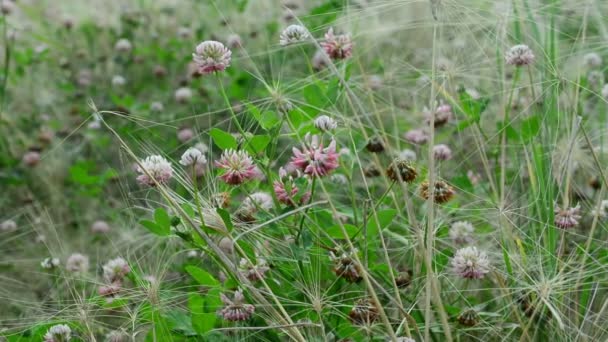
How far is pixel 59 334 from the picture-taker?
51.9 inches

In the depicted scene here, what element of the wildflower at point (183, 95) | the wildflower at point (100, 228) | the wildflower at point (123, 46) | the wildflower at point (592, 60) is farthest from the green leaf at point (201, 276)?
the wildflower at point (123, 46)

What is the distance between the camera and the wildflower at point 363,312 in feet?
4.06

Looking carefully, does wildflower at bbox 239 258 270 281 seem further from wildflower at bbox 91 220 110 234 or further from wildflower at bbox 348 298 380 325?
wildflower at bbox 91 220 110 234

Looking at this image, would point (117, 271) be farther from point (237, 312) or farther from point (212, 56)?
point (212, 56)

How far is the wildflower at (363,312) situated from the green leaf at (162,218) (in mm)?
314

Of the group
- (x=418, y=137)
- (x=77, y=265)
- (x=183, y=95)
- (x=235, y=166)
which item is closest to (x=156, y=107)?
(x=183, y=95)

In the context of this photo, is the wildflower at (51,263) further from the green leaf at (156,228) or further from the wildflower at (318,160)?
the wildflower at (318,160)

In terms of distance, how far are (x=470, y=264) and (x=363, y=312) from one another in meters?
0.20

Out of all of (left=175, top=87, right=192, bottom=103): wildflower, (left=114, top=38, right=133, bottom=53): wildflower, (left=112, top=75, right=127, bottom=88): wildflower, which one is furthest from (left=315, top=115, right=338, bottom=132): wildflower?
(left=114, top=38, right=133, bottom=53): wildflower

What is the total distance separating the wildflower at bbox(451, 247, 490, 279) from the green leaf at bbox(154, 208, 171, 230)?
466 mm

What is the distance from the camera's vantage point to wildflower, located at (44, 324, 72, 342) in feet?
4.31

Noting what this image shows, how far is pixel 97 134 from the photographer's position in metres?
2.63

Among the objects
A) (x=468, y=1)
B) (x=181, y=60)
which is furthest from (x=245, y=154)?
(x=181, y=60)

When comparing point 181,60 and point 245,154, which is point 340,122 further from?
point 181,60
